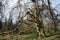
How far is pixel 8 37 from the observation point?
319 centimetres

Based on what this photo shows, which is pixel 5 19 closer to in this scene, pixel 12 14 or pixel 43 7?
pixel 12 14

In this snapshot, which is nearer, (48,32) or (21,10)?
(48,32)

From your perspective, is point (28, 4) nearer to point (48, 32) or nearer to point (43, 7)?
point (43, 7)

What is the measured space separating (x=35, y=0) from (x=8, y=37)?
34.1 inches

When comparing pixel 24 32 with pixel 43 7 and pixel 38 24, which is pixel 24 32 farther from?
pixel 43 7

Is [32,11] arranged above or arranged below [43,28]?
above

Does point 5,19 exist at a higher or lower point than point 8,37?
higher

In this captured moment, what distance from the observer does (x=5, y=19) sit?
3324mm

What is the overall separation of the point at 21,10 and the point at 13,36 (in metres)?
Answer: 0.52

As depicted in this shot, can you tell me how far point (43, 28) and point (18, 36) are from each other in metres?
0.48

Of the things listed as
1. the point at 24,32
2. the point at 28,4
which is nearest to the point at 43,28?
the point at 24,32

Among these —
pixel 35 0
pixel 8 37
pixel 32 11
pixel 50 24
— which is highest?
pixel 35 0

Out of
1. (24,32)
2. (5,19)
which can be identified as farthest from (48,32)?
(5,19)

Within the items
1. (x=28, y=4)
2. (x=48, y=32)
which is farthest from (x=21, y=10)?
(x=48, y=32)
